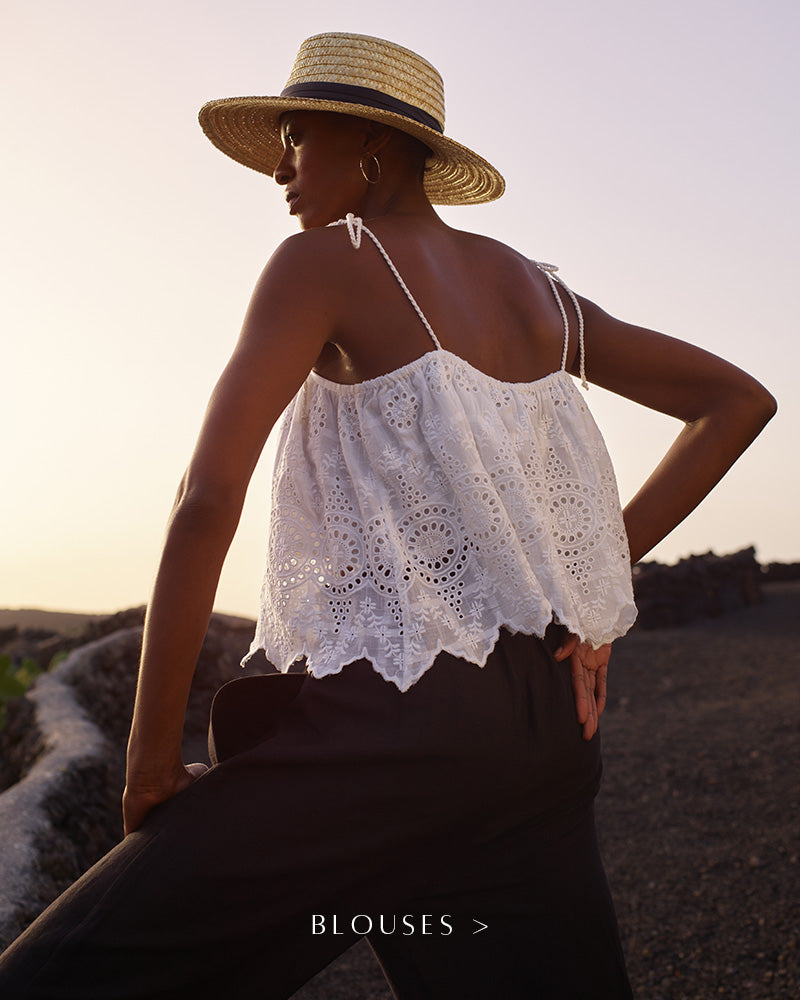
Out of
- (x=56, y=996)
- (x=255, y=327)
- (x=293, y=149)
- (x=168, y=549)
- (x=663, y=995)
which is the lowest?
(x=663, y=995)

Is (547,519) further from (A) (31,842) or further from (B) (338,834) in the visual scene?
(A) (31,842)

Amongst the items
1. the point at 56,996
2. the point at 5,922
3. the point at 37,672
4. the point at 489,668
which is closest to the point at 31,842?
the point at 5,922

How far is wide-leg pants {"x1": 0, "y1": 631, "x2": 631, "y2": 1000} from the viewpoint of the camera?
48.8 inches

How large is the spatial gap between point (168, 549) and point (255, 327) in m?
0.36

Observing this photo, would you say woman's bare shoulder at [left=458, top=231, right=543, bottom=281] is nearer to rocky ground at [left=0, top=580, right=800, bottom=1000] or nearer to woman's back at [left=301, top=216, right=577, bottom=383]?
woman's back at [left=301, top=216, right=577, bottom=383]

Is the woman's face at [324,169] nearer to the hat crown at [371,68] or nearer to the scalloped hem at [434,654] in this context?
the hat crown at [371,68]

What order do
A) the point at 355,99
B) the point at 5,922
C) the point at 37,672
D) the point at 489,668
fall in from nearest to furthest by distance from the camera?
the point at 489,668 → the point at 355,99 → the point at 5,922 → the point at 37,672

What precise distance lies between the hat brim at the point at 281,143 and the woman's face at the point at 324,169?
33mm

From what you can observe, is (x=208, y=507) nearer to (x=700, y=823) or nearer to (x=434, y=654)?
(x=434, y=654)

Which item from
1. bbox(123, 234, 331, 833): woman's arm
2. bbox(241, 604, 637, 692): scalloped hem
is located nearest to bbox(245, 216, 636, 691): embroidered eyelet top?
bbox(241, 604, 637, 692): scalloped hem

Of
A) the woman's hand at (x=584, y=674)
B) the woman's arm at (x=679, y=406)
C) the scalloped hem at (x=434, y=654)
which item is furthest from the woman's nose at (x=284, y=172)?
the woman's hand at (x=584, y=674)

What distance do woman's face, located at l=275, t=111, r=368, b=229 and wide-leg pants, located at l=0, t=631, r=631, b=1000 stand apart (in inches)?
32.7

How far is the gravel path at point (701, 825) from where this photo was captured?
3443mm

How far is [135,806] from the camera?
51.9 inches
